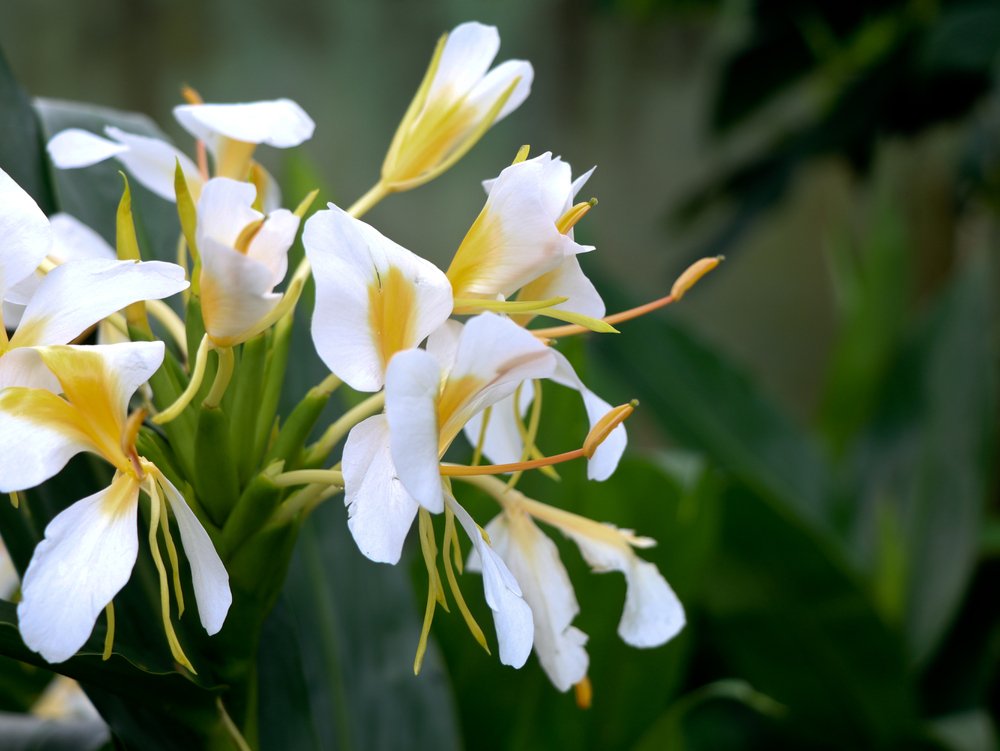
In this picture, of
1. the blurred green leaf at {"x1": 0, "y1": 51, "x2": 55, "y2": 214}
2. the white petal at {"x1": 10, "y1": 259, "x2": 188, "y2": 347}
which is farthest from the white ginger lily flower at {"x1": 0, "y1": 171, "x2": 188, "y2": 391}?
the blurred green leaf at {"x1": 0, "y1": 51, "x2": 55, "y2": 214}

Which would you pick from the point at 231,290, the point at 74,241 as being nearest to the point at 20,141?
the point at 74,241

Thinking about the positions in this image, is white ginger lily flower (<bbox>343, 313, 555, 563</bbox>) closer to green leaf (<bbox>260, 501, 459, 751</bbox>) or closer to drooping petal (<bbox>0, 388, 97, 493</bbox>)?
drooping petal (<bbox>0, 388, 97, 493</bbox>)

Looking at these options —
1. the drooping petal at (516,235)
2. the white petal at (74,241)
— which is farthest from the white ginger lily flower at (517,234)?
the white petal at (74,241)

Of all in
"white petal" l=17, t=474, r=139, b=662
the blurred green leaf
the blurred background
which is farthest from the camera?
the blurred background

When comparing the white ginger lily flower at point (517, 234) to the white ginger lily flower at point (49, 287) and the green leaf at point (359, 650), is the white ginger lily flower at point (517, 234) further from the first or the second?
the green leaf at point (359, 650)

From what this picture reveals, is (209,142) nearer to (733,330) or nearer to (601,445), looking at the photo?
(601,445)

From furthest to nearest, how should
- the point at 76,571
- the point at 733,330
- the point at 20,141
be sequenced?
1. the point at 733,330
2. the point at 20,141
3. the point at 76,571
